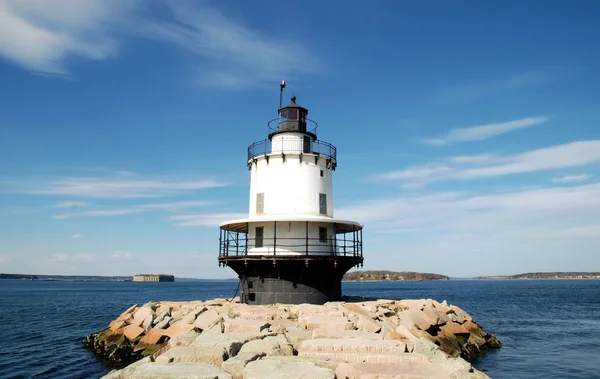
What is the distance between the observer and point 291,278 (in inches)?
785

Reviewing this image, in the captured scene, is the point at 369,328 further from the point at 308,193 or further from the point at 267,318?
the point at 308,193

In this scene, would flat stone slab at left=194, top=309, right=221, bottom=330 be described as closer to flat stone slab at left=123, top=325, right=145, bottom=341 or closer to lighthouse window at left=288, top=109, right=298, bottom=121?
flat stone slab at left=123, top=325, right=145, bottom=341

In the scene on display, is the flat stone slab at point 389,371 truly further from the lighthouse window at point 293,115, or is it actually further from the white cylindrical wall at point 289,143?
the lighthouse window at point 293,115

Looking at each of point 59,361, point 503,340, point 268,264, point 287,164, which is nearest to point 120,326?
point 59,361

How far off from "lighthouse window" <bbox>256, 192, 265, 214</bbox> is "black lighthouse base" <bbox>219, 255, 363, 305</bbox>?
2358 millimetres

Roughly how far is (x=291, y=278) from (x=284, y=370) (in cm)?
1152

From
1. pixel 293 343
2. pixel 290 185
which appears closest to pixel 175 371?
pixel 293 343

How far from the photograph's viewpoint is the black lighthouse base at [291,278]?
64.6ft

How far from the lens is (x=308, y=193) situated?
21.1m

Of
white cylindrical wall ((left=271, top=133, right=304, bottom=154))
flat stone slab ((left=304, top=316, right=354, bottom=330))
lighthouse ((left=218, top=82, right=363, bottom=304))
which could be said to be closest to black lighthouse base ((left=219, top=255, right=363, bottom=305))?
lighthouse ((left=218, top=82, right=363, bottom=304))

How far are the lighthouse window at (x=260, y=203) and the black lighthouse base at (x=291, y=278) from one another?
236cm

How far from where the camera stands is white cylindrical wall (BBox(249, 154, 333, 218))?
20906 millimetres

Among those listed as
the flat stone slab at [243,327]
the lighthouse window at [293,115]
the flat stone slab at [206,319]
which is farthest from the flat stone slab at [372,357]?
the lighthouse window at [293,115]

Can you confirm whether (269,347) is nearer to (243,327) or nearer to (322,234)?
(243,327)
